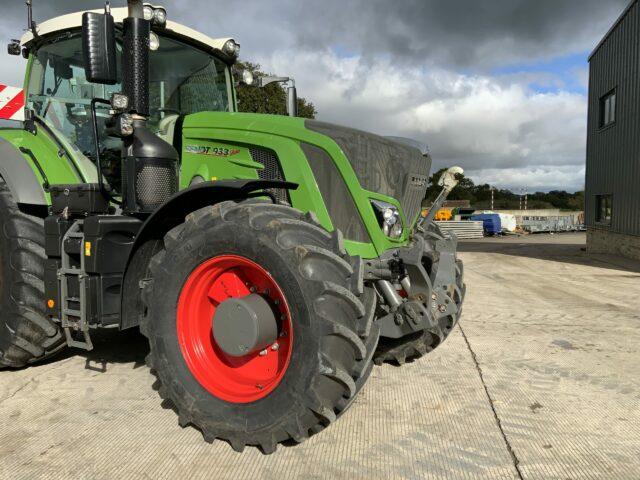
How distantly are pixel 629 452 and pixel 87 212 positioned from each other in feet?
11.9

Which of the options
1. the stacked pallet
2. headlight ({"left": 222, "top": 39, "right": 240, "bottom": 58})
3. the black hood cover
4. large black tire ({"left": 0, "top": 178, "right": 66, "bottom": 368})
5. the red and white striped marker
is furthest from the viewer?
the stacked pallet

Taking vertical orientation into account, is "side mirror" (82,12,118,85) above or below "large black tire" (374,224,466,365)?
above

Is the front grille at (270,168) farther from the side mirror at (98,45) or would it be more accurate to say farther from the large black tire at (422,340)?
the large black tire at (422,340)

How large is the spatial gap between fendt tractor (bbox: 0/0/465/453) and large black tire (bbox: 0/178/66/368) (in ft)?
0.04

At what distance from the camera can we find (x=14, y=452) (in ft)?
9.16

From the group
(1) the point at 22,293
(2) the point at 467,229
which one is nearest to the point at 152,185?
(1) the point at 22,293

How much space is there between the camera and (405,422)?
3164 mm

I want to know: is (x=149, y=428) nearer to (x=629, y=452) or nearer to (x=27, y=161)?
(x=27, y=161)

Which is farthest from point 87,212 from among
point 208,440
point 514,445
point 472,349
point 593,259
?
point 593,259

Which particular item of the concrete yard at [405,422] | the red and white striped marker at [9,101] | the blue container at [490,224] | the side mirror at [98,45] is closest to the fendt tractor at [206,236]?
the side mirror at [98,45]

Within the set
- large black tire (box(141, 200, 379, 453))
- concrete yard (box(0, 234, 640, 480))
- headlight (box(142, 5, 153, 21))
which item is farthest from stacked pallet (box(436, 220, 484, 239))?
large black tire (box(141, 200, 379, 453))

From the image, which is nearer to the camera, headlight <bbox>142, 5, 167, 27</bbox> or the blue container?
headlight <bbox>142, 5, 167, 27</bbox>

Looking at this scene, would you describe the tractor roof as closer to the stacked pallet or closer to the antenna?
the antenna

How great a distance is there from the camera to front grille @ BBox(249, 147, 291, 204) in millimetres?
3250
